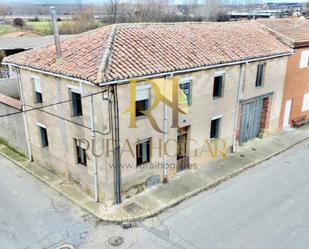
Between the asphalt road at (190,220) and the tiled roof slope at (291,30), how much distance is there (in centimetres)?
869

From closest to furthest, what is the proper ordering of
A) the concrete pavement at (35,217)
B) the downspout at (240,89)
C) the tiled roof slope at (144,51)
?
1. the concrete pavement at (35,217)
2. the tiled roof slope at (144,51)
3. the downspout at (240,89)

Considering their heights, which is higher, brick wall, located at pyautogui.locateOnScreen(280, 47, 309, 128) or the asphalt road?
brick wall, located at pyautogui.locateOnScreen(280, 47, 309, 128)

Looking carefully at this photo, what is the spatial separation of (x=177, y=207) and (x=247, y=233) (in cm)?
294

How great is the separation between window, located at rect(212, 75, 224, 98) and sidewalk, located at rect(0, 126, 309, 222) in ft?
11.5

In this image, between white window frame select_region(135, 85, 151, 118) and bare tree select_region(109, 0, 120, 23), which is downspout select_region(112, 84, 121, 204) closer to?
white window frame select_region(135, 85, 151, 118)

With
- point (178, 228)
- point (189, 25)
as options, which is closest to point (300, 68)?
point (189, 25)

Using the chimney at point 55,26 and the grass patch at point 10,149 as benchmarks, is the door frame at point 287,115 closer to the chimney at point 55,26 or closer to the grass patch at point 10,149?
the chimney at point 55,26

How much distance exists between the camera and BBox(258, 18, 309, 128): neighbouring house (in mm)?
19922

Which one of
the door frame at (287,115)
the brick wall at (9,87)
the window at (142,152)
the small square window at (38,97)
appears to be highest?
the small square window at (38,97)

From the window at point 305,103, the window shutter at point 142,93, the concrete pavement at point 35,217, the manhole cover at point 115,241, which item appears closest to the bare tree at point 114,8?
the window at point 305,103

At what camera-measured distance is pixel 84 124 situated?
13148 millimetres

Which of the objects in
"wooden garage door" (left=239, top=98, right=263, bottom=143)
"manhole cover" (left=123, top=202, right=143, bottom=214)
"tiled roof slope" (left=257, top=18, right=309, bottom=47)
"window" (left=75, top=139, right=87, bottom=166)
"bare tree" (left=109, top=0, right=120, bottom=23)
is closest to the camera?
"manhole cover" (left=123, top=202, right=143, bottom=214)

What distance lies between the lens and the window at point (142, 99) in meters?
12.9

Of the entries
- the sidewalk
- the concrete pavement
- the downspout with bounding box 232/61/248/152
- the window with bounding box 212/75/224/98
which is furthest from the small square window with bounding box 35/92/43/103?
the downspout with bounding box 232/61/248/152
